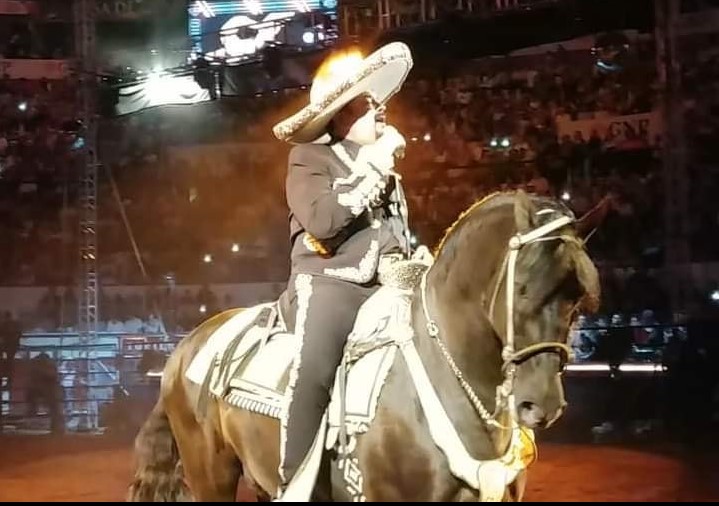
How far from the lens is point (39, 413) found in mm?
10836

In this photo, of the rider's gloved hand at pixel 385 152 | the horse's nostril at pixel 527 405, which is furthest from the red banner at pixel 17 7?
the horse's nostril at pixel 527 405

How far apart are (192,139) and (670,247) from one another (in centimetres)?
797

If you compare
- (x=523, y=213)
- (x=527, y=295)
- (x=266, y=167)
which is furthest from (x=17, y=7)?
(x=527, y=295)

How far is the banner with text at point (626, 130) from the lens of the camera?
41.1 feet

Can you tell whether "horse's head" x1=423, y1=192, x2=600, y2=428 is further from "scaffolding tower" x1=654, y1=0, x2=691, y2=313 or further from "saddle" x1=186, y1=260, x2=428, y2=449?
"scaffolding tower" x1=654, y1=0, x2=691, y2=313

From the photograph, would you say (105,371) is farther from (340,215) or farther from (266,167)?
(340,215)

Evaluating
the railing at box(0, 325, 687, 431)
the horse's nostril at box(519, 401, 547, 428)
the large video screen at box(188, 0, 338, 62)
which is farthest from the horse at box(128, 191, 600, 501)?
the large video screen at box(188, 0, 338, 62)

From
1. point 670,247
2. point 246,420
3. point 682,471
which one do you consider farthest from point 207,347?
point 670,247

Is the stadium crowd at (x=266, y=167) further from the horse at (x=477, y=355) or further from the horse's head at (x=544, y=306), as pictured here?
the horse's head at (x=544, y=306)

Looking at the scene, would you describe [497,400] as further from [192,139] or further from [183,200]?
[192,139]

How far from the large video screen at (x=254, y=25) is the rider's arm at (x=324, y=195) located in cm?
1067

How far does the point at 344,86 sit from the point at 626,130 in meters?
10.3

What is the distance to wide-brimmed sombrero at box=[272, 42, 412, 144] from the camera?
307cm

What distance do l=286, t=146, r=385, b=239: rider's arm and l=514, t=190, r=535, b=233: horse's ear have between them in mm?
438
